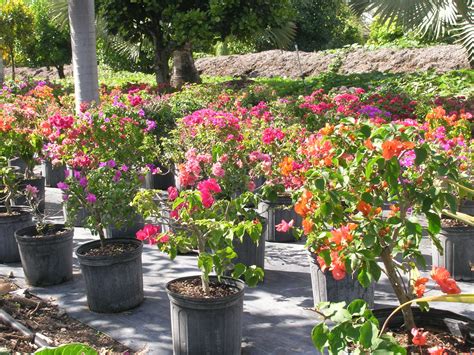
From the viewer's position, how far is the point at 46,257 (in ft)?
16.2

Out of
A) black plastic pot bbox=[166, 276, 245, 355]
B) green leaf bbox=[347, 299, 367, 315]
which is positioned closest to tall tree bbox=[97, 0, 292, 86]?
black plastic pot bbox=[166, 276, 245, 355]

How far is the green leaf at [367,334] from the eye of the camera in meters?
1.90

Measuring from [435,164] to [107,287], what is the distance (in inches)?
106

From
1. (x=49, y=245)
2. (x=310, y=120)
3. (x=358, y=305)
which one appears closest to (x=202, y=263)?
(x=358, y=305)

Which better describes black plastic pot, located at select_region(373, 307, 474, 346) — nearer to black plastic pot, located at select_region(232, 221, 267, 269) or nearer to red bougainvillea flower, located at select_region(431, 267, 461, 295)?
red bougainvillea flower, located at select_region(431, 267, 461, 295)

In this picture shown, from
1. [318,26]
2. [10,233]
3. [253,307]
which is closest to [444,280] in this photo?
[253,307]

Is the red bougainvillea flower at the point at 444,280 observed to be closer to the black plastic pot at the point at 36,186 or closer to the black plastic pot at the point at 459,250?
the black plastic pot at the point at 459,250

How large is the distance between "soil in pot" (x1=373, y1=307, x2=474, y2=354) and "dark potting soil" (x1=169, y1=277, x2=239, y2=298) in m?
1.11

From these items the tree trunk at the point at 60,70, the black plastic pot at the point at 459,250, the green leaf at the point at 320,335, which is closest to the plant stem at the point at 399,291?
the green leaf at the point at 320,335

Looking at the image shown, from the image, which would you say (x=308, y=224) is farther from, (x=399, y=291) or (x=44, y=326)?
(x=44, y=326)

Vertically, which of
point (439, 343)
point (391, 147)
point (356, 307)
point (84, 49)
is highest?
point (84, 49)

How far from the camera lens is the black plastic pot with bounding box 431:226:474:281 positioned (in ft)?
15.6

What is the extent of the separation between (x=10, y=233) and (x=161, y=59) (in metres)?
7.91

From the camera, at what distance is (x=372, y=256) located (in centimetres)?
237
